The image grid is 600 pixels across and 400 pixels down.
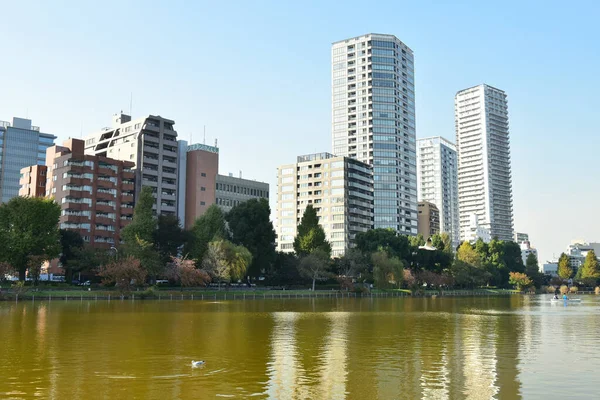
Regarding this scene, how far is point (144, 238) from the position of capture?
118 meters

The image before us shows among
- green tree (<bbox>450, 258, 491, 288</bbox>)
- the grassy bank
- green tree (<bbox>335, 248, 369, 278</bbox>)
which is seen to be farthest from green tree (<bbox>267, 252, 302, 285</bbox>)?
green tree (<bbox>450, 258, 491, 288</bbox>)

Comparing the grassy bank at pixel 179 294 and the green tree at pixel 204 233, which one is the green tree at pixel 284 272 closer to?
the grassy bank at pixel 179 294

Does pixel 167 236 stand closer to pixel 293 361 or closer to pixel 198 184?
pixel 198 184

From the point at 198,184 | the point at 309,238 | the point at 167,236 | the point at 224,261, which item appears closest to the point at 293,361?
the point at 224,261

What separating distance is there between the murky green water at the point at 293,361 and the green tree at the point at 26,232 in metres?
55.5

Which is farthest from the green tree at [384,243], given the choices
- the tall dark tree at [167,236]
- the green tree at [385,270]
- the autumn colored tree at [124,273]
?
the autumn colored tree at [124,273]

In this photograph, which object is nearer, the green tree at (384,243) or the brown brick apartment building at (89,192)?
the brown brick apartment building at (89,192)

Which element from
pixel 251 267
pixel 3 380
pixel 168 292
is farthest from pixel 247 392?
pixel 251 267

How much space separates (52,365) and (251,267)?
354ft

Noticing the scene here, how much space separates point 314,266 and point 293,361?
4133 inches

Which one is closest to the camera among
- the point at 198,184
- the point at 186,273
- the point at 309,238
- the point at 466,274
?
the point at 186,273

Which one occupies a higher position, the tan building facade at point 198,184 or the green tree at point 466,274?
the tan building facade at point 198,184

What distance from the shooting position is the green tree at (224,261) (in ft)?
388

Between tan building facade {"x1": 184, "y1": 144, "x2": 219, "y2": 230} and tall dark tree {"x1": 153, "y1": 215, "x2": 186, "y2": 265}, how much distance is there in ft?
215
